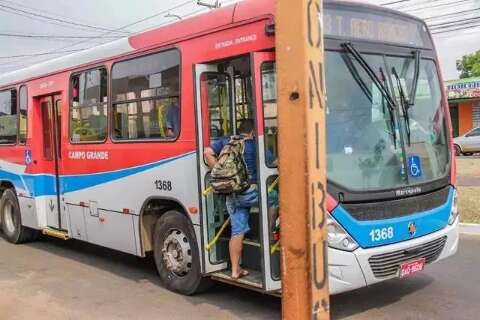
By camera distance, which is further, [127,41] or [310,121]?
[127,41]

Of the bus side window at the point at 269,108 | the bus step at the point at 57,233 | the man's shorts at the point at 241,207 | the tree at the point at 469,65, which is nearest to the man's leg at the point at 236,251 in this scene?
the man's shorts at the point at 241,207

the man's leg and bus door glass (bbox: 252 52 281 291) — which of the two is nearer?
bus door glass (bbox: 252 52 281 291)

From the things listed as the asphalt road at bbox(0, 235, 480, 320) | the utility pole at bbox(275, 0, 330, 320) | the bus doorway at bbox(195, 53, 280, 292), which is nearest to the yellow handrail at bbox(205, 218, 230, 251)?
the bus doorway at bbox(195, 53, 280, 292)

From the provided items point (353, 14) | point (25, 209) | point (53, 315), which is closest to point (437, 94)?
point (353, 14)

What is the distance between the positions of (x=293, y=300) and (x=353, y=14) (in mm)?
2793

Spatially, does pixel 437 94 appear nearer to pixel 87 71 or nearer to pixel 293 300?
pixel 293 300

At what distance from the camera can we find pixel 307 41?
424cm

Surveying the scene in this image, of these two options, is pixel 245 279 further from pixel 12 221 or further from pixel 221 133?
pixel 12 221

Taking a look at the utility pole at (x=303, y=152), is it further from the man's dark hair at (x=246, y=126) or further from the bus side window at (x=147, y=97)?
the bus side window at (x=147, y=97)

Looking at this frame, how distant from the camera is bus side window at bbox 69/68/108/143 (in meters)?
7.98

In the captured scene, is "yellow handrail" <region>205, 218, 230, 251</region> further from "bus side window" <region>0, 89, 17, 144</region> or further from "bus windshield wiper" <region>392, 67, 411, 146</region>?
"bus side window" <region>0, 89, 17, 144</region>

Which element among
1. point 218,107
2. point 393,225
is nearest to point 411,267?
point 393,225

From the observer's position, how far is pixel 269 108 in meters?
5.50

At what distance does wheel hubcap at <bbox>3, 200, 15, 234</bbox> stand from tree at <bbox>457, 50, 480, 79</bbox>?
159 ft
